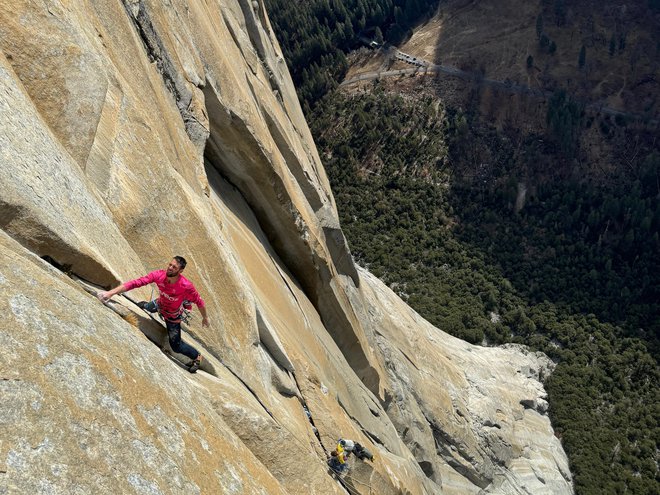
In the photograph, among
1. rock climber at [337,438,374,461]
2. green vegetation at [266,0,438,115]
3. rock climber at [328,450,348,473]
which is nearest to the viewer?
rock climber at [328,450,348,473]

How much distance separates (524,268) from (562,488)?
95.1ft

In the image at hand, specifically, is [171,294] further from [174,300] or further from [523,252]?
[523,252]

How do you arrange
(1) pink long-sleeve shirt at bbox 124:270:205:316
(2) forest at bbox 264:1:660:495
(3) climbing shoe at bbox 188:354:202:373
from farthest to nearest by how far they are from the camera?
(2) forest at bbox 264:1:660:495, (3) climbing shoe at bbox 188:354:202:373, (1) pink long-sleeve shirt at bbox 124:270:205:316

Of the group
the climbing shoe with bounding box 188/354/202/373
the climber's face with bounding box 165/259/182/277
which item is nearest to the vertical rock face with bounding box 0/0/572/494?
the climbing shoe with bounding box 188/354/202/373

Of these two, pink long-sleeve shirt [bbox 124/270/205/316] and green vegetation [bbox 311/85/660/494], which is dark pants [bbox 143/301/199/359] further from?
green vegetation [bbox 311/85/660/494]

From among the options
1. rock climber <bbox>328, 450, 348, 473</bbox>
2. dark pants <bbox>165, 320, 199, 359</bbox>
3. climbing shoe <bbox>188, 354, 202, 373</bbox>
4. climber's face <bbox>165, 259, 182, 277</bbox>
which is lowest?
rock climber <bbox>328, 450, 348, 473</bbox>

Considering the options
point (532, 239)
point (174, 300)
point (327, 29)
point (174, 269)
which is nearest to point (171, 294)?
point (174, 300)

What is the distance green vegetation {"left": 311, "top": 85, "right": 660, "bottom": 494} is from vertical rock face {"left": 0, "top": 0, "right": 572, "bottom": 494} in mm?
32291

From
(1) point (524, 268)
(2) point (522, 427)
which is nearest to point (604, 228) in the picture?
(1) point (524, 268)

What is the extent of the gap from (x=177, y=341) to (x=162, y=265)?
89.2 inches

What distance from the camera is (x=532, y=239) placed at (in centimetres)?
6769

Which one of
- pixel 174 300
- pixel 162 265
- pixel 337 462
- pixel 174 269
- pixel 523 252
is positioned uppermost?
pixel 174 269

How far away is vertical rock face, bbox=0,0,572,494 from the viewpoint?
583 centimetres

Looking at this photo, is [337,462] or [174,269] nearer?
[174,269]
